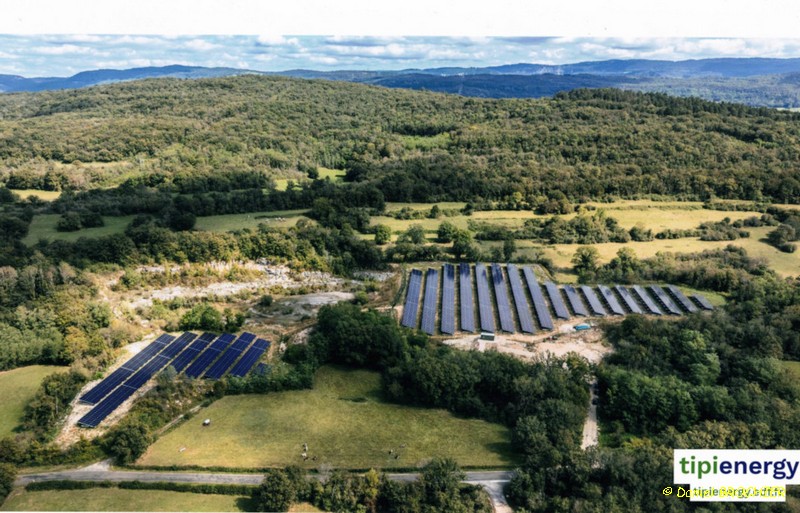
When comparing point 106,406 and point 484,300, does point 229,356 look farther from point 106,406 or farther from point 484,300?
point 484,300

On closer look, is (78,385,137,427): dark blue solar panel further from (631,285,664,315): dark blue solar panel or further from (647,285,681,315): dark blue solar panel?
Result: (647,285,681,315): dark blue solar panel

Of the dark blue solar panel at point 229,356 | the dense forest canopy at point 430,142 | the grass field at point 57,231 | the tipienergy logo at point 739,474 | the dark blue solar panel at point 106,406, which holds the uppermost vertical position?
the dense forest canopy at point 430,142

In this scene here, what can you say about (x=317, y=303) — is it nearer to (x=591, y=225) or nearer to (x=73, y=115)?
(x=591, y=225)

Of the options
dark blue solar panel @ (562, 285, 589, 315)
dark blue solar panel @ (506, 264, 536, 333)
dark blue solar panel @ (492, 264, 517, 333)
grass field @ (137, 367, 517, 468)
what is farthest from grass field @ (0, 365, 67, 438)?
dark blue solar panel @ (562, 285, 589, 315)

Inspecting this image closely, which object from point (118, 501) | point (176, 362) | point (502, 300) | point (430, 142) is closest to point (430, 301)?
point (502, 300)

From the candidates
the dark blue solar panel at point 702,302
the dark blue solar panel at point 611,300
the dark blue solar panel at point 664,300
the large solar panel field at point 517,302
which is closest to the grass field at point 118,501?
the large solar panel field at point 517,302

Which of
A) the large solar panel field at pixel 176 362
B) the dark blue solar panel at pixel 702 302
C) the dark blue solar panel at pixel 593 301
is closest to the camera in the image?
the large solar panel field at pixel 176 362

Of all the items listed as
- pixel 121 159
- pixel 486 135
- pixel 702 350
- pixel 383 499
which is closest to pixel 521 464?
pixel 383 499

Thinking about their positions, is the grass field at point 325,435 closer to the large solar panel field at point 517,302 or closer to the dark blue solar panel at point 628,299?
the large solar panel field at point 517,302
